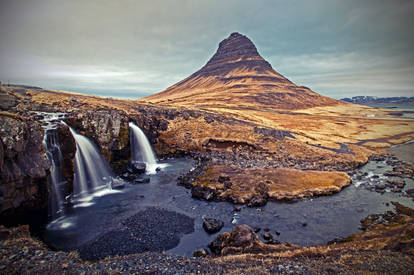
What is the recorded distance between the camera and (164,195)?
2650cm

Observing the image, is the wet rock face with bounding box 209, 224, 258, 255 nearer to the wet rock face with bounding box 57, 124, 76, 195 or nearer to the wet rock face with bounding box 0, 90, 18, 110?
the wet rock face with bounding box 57, 124, 76, 195

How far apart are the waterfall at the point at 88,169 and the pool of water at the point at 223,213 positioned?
3072mm

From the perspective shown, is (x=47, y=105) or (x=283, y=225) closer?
(x=283, y=225)

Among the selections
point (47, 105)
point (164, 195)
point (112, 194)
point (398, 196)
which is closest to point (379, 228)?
point (398, 196)

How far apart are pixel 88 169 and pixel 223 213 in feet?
64.8

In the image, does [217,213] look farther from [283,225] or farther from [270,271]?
[270,271]

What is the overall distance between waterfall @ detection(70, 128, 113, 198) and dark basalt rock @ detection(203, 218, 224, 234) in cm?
1631

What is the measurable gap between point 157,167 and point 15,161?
19883mm

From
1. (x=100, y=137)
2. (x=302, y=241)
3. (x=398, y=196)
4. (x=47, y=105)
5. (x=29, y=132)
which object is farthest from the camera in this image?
(x=47, y=105)

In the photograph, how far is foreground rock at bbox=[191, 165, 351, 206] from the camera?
25.3m

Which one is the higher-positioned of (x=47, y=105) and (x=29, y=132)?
(x=47, y=105)

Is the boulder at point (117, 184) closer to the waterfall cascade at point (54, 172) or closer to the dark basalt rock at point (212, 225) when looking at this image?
the waterfall cascade at point (54, 172)

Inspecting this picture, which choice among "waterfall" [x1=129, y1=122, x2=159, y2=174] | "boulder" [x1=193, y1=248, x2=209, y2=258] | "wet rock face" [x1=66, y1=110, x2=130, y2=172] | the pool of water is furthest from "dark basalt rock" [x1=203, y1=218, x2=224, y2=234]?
"wet rock face" [x1=66, y1=110, x2=130, y2=172]

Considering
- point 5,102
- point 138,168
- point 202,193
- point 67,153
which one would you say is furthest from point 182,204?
point 5,102
